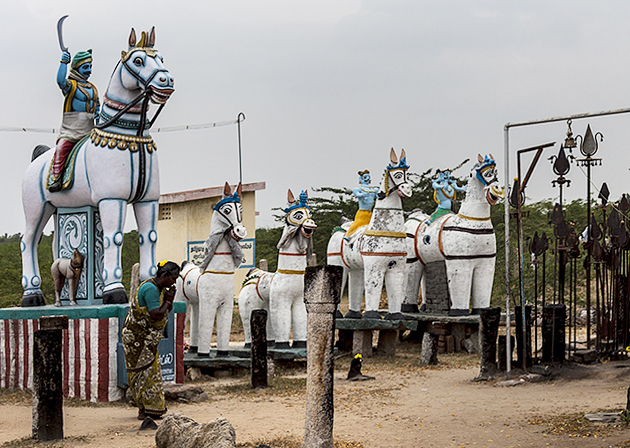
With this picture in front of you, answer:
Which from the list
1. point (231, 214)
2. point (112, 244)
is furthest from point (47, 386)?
point (231, 214)

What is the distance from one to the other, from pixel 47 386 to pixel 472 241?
7438 mm

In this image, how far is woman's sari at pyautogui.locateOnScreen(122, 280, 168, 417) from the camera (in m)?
7.21

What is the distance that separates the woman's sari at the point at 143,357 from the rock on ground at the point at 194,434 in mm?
1097

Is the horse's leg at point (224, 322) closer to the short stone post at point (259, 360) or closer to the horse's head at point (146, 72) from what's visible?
the short stone post at point (259, 360)

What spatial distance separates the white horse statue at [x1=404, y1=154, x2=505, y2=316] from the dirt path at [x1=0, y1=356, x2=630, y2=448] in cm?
235

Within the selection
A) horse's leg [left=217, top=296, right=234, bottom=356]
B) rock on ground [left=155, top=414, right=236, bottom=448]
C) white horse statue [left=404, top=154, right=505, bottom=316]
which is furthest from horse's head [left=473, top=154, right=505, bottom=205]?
rock on ground [left=155, top=414, right=236, bottom=448]

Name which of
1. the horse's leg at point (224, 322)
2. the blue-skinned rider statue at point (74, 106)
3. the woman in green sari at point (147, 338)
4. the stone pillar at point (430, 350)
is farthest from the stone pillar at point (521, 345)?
the blue-skinned rider statue at point (74, 106)

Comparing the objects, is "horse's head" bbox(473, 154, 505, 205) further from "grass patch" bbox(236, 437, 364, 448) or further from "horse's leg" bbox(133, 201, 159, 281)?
"grass patch" bbox(236, 437, 364, 448)

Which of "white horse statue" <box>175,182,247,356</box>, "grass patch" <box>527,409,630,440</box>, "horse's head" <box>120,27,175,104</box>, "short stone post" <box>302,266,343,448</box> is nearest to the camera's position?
"short stone post" <box>302,266,343,448</box>

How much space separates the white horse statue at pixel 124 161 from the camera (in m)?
9.37

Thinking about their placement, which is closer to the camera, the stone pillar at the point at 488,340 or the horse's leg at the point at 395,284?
the stone pillar at the point at 488,340

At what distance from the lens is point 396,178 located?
12141 millimetres

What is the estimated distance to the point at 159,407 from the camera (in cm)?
733

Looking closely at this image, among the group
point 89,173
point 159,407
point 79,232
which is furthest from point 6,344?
point 159,407
